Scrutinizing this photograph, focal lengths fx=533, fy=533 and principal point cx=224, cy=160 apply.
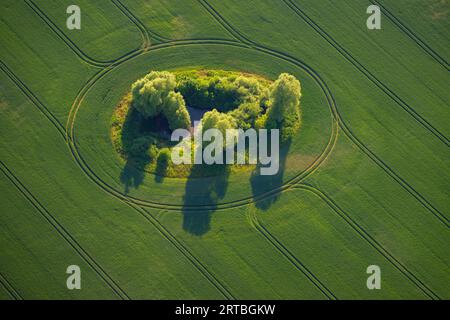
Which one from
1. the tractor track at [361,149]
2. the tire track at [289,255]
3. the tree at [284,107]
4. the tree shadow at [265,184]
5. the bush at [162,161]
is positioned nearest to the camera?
the tire track at [289,255]

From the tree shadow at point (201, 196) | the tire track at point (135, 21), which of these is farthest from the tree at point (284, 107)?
the tire track at point (135, 21)

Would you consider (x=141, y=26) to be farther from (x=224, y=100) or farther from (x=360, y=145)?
(x=360, y=145)

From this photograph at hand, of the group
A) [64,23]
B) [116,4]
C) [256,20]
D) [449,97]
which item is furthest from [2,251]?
[449,97]

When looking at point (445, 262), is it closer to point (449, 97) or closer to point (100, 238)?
point (449, 97)

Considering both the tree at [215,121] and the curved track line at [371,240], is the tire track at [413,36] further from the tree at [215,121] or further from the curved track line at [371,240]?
the tree at [215,121]

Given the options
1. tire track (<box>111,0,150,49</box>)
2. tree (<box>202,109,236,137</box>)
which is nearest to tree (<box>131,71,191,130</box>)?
tree (<box>202,109,236,137</box>)

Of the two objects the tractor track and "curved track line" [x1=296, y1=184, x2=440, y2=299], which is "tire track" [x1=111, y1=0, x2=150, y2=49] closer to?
the tractor track
